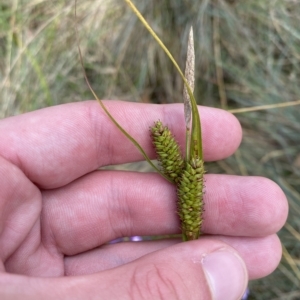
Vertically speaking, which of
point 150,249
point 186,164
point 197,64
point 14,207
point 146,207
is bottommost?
point 150,249

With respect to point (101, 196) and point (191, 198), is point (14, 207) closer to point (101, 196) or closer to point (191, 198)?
point (101, 196)

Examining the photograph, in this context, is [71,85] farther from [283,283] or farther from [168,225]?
[283,283]

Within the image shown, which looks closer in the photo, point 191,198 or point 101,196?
point 191,198

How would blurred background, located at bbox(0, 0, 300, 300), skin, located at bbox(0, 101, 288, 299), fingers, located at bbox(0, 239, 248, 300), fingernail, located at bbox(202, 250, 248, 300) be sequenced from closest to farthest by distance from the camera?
fingers, located at bbox(0, 239, 248, 300) → fingernail, located at bbox(202, 250, 248, 300) → skin, located at bbox(0, 101, 288, 299) → blurred background, located at bbox(0, 0, 300, 300)

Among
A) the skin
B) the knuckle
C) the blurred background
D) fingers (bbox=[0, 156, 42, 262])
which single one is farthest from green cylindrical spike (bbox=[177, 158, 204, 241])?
the blurred background

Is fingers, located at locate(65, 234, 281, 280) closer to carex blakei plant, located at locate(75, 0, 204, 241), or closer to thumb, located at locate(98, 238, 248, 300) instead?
carex blakei plant, located at locate(75, 0, 204, 241)

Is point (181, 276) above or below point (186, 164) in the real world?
below

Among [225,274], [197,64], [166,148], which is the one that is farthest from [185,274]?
[197,64]

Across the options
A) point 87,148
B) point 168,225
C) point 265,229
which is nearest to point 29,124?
point 87,148
